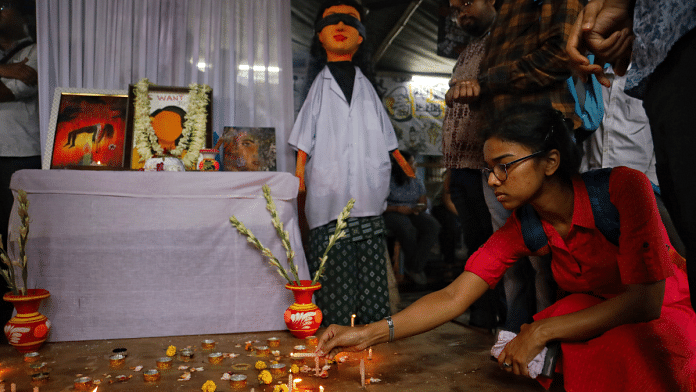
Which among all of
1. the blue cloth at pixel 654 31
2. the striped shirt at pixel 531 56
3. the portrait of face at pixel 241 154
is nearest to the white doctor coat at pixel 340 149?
the portrait of face at pixel 241 154

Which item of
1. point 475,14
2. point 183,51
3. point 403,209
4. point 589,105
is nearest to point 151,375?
point 589,105

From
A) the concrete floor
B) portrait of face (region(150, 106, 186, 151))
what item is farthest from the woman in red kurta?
portrait of face (region(150, 106, 186, 151))

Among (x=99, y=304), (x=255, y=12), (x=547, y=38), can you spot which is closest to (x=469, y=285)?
(x=547, y=38)

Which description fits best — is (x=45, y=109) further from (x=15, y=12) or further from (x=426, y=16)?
(x=426, y=16)

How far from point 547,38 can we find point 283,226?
67.4 inches

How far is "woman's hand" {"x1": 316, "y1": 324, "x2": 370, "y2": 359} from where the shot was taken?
1.56 meters

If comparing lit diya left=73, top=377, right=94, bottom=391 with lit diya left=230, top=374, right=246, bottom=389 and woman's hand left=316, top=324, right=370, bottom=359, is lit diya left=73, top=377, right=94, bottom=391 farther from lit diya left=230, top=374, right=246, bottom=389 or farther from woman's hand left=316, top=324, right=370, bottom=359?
woman's hand left=316, top=324, right=370, bottom=359

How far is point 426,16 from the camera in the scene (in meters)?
4.95

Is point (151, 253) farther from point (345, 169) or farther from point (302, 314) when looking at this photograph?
point (345, 169)

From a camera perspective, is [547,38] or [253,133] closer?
[547,38]

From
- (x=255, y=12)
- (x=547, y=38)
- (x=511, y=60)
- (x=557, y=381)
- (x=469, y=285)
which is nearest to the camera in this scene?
(x=469, y=285)

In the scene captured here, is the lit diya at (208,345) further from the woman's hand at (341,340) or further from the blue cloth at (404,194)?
the blue cloth at (404,194)

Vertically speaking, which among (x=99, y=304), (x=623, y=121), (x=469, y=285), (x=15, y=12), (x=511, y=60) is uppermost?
(x=15, y=12)

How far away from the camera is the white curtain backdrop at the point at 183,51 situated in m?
3.06
